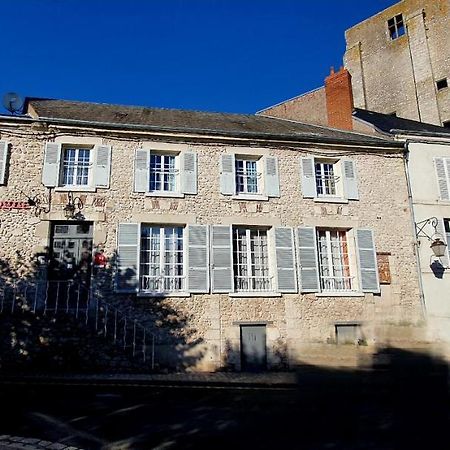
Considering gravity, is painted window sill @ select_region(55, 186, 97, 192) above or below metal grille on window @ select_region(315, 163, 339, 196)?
below

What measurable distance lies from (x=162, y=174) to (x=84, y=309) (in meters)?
3.86

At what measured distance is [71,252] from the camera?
10.1 meters

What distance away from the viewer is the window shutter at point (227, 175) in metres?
11.0

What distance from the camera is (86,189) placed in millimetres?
10336

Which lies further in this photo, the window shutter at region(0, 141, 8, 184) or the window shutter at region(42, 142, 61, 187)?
the window shutter at region(42, 142, 61, 187)

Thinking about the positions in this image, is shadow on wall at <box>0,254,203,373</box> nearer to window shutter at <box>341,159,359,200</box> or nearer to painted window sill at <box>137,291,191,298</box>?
painted window sill at <box>137,291,191,298</box>

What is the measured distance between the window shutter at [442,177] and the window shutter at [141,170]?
8.19 metres

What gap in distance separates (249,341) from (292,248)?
2.56 m

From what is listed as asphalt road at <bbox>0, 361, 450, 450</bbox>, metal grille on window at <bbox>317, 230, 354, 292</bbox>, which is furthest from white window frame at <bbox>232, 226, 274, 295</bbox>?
asphalt road at <bbox>0, 361, 450, 450</bbox>

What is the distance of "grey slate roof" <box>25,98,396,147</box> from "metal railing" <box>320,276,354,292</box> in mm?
3828

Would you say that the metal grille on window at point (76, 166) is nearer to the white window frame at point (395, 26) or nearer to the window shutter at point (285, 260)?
the window shutter at point (285, 260)

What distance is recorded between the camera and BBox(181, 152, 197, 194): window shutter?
10.8 metres

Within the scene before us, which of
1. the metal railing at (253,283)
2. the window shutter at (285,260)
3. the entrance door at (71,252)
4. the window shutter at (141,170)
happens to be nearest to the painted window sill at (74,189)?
the entrance door at (71,252)

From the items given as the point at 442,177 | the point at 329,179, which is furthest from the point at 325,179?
the point at 442,177
